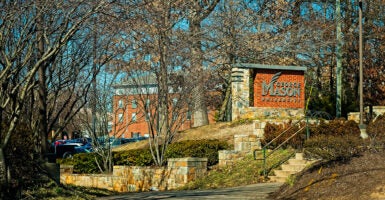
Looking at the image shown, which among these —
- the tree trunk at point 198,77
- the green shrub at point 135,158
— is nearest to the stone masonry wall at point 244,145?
the green shrub at point 135,158

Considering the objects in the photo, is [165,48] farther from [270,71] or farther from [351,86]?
[351,86]

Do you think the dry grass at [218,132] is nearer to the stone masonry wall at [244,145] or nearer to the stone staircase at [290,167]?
the stone masonry wall at [244,145]

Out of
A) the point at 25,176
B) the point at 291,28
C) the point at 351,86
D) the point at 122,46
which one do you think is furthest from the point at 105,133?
the point at 351,86

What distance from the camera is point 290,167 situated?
19.8 meters

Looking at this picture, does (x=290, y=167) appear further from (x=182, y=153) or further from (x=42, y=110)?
(x=42, y=110)

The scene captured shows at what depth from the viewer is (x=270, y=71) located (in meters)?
27.7

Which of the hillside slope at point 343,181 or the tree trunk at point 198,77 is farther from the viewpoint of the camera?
the tree trunk at point 198,77

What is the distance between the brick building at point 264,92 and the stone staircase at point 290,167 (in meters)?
7.18

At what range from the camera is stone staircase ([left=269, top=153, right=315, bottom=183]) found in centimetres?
1945

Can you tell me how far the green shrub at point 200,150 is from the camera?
22.8 metres

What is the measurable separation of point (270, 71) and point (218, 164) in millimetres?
6636

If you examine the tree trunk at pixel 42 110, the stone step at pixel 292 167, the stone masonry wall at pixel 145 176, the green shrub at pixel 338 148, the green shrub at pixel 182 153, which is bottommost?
the stone masonry wall at pixel 145 176

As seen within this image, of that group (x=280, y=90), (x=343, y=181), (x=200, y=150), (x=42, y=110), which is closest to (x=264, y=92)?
(x=280, y=90)

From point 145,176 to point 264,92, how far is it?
24.7 feet
